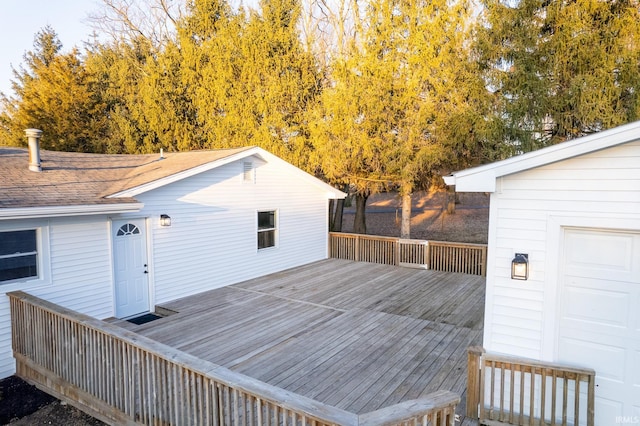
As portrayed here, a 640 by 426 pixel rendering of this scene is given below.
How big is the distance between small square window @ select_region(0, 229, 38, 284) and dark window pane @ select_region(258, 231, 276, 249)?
525cm

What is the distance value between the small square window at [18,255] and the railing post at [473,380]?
6174 millimetres

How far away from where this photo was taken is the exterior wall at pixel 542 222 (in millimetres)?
3383

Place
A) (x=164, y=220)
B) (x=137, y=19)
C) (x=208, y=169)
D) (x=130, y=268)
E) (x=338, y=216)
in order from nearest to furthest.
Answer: (x=130, y=268)
(x=164, y=220)
(x=208, y=169)
(x=338, y=216)
(x=137, y=19)

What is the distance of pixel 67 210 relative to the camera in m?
5.75

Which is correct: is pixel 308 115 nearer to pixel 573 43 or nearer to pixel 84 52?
pixel 573 43

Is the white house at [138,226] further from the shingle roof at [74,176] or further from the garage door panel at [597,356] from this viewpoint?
the garage door panel at [597,356]

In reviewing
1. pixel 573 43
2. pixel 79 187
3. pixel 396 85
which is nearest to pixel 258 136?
pixel 396 85

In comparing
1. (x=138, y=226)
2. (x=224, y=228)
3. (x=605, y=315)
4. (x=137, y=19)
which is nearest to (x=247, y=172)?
(x=224, y=228)

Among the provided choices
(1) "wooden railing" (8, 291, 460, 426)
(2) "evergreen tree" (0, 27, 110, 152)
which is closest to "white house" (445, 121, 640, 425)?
(1) "wooden railing" (8, 291, 460, 426)

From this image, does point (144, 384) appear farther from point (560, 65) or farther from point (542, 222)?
point (560, 65)

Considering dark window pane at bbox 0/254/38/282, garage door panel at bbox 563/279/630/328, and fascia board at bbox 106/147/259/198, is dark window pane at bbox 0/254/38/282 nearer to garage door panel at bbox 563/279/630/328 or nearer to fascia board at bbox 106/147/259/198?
fascia board at bbox 106/147/259/198

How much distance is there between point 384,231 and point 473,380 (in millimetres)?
17156

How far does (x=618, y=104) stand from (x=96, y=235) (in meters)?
11.6

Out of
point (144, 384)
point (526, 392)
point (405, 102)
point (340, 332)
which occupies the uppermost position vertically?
point (405, 102)
